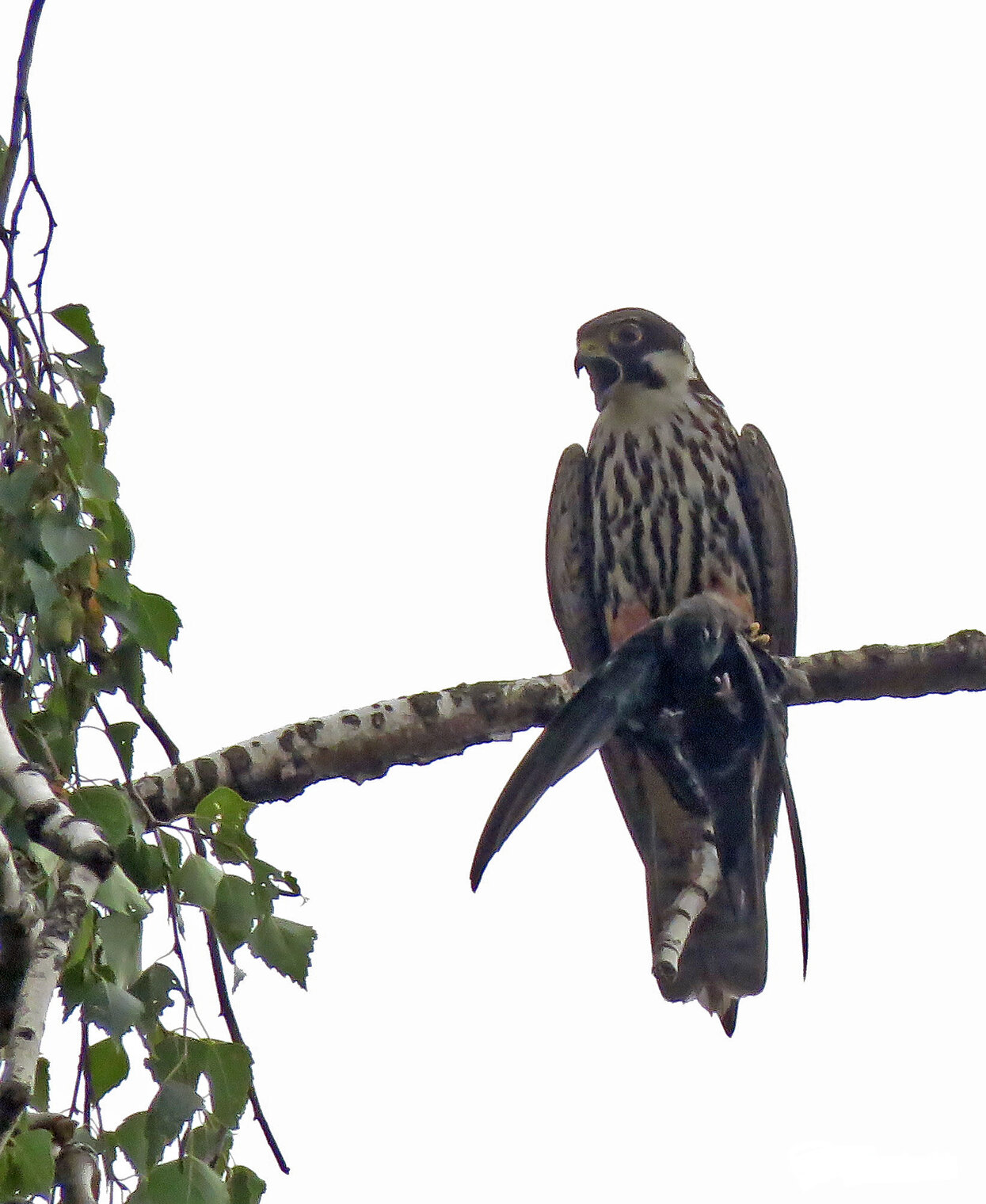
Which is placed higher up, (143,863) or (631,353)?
(631,353)

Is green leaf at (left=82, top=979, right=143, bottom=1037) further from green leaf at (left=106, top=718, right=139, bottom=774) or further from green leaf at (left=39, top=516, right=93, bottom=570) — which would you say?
green leaf at (left=39, top=516, right=93, bottom=570)

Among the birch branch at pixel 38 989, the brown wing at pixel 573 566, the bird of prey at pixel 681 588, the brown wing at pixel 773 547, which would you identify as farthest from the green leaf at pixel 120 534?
the brown wing at pixel 773 547

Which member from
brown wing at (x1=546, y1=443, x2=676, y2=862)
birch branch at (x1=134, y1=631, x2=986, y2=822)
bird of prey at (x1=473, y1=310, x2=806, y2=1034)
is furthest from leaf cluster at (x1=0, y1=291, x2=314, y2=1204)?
brown wing at (x1=546, y1=443, x2=676, y2=862)

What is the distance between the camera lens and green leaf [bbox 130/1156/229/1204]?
1794mm

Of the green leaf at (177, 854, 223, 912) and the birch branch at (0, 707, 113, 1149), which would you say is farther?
the green leaf at (177, 854, 223, 912)

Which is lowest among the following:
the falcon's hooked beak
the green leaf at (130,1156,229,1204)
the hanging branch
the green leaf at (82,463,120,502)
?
the green leaf at (130,1156,229,1204)

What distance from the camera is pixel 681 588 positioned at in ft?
15.1

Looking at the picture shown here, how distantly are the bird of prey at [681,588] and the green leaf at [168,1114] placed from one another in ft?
4.91

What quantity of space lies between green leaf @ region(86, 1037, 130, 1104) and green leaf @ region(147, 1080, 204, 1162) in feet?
0.28

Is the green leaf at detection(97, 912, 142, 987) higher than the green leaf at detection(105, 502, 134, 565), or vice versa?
the green leaf at detection(105, 502, 134, 565)

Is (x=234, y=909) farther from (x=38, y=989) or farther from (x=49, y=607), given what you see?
(x=38, y=989)

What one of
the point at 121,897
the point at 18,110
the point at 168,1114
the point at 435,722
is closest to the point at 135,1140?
the point at 168,1114

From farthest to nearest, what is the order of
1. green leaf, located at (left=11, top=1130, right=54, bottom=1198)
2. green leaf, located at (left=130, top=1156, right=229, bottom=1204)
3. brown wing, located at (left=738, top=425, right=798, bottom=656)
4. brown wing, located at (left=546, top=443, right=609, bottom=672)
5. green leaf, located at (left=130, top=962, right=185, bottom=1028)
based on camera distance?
1. brown wing, located at (left=546, top=443, right=609, bottom=672)
2. brown wing, located at (left=738, top=425, right=798, bottom=656)
3. green leaf, located at (left=130, top=962, right=185, bottom=1028)
4. green leaf, located at (left=130, top=1156, right=229, bottom=1204)
5. green leaf, located at (left=11, top=1130, right=54, bottom=1198)

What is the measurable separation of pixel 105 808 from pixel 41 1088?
0.35 metres
